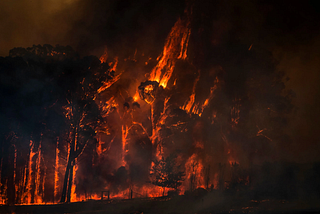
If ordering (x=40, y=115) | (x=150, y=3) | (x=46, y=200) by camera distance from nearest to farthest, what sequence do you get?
(x=40, y=115) < (x=46, y=200) < (x=150, y=3)

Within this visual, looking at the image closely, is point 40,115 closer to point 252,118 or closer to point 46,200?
point 46,200

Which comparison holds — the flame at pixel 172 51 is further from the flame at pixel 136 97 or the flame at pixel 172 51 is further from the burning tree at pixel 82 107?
the burning tree at pixel 82 107

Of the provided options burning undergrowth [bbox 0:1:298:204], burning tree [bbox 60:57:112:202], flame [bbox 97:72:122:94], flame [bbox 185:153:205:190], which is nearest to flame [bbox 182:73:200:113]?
burning undergrowth [bbox 0:1:298:204]

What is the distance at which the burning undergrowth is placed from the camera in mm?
15898

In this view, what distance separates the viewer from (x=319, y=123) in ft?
66.8

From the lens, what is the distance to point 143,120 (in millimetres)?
20625

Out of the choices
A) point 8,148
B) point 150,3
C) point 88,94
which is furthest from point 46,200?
point 150,3

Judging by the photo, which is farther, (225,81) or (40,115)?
(225,81)

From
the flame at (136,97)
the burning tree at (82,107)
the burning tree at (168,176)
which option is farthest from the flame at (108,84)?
the burning tree at (168,176)

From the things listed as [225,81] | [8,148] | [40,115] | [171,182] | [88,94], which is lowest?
[171,182]

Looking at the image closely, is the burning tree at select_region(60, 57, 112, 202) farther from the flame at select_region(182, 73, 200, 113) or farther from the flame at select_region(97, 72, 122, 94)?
the flame at select_region(182, 73, 200, 113)

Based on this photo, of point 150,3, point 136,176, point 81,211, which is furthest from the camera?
point 150,3

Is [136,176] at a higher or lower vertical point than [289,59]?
lower

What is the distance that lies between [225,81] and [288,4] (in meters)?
7.09
